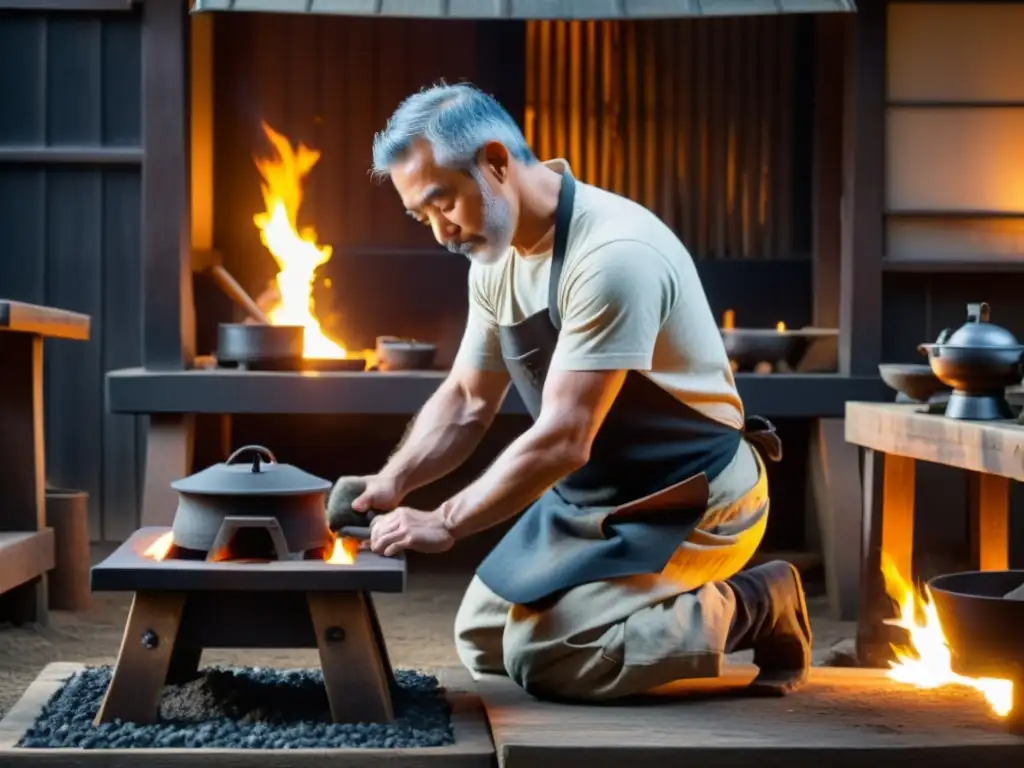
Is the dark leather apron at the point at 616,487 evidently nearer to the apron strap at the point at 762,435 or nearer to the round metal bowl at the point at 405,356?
the apron strap at the point at 762,435

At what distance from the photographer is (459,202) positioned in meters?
3.65

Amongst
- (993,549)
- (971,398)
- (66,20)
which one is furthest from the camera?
(66,20)

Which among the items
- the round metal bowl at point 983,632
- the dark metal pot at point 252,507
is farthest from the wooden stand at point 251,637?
the round metal bowl at point 983,632

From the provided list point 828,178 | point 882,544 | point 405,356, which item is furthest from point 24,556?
point 828,178

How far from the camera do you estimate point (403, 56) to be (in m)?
7.37

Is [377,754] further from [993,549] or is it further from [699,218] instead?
[699,218]

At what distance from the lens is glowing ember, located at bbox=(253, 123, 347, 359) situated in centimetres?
A: 693

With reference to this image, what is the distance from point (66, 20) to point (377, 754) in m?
4.34

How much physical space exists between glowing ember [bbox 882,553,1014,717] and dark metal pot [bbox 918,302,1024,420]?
0.56m

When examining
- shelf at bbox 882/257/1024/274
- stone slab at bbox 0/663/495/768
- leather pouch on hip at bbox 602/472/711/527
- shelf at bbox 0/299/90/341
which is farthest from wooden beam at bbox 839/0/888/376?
stone slab at bbox 0/663/495/768

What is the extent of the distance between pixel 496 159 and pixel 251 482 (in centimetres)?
95

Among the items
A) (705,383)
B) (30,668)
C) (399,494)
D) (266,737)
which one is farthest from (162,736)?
(30,668)

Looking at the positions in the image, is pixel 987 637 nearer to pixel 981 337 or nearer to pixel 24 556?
pixel 981 337

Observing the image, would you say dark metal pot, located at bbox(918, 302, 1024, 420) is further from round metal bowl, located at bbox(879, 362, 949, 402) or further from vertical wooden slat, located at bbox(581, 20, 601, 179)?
vertical wooden slat, located at bbox(581, 20, 601, 179)
